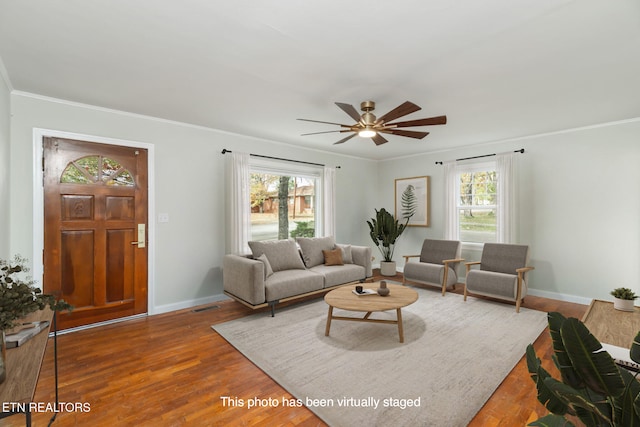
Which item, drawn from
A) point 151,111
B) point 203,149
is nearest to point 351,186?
point 203,149

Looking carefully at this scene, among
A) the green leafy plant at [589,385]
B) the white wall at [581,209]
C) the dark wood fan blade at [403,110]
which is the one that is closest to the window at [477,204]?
the white wall at [581,209]

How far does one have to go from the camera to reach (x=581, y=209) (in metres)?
4.21

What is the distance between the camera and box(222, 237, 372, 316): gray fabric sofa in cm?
361

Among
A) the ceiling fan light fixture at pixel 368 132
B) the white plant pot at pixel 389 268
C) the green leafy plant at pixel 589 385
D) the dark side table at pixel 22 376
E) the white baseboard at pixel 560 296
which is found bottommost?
the white baseboard at pixel 560 296

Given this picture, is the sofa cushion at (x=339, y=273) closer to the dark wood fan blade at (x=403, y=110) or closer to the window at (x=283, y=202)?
the window at (x=283, y=202)

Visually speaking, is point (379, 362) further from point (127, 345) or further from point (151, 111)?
point (151, 111)

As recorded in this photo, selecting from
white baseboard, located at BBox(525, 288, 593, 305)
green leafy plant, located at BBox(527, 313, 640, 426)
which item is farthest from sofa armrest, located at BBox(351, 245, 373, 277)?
green leafy plant, located at BBox(527, 313, 640, 426)

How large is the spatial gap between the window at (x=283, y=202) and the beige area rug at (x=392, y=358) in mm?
1623

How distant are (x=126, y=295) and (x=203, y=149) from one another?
2.09 metres

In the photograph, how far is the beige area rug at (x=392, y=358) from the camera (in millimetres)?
2002

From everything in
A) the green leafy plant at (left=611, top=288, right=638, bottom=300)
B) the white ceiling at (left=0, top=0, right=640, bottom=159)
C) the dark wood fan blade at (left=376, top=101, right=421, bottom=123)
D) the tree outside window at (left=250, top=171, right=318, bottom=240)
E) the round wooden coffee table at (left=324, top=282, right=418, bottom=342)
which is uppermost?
the white ceiling at (left=0, top=0, right=640, bottom=159)

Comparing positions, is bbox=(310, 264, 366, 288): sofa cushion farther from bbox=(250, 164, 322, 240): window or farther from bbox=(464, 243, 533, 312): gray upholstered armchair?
bbox=(464, 243, 533, 312): gray upholstered armchair

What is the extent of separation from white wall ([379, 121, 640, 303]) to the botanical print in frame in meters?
1.36

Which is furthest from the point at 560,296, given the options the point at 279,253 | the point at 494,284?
the point at 279,253
